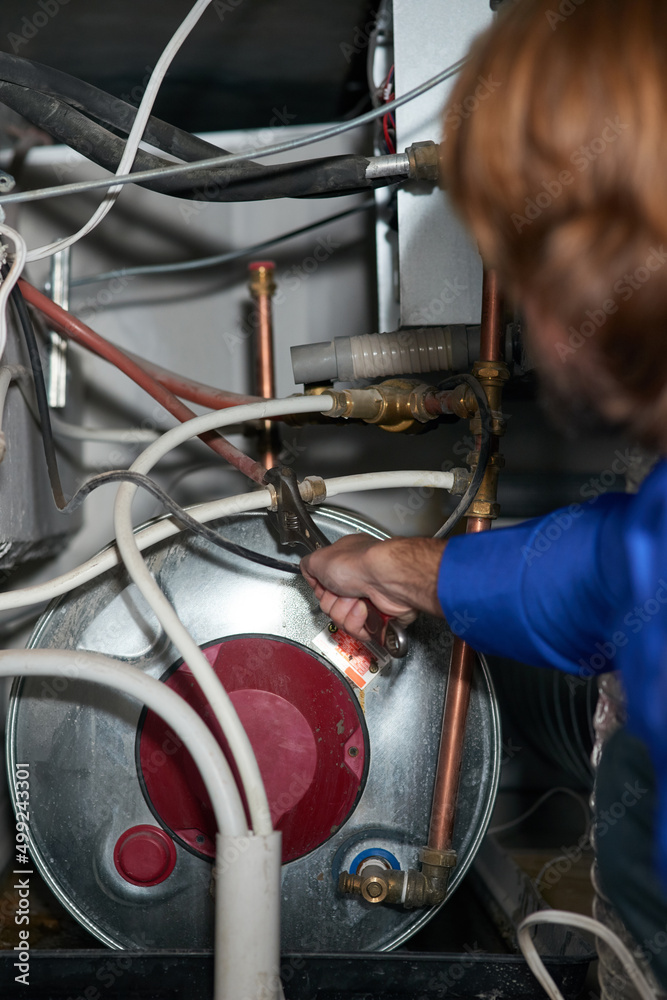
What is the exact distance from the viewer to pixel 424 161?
71cm

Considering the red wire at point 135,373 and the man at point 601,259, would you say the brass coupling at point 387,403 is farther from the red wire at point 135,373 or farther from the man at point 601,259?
the man at point 601,259

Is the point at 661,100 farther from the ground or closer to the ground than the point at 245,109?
closer to the ground

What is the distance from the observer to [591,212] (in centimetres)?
39

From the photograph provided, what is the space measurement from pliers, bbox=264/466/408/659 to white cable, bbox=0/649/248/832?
19 cm

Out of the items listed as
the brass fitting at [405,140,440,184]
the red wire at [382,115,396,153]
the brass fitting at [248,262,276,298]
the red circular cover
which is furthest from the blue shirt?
the brass fitting at [248,262,276,298]

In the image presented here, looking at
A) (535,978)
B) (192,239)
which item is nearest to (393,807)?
(535,978)

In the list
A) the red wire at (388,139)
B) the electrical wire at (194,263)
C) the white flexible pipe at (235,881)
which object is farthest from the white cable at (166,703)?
the electrical wire at (194,263)

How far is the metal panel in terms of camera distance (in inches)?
30.1

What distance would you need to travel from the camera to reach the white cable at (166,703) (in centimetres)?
56

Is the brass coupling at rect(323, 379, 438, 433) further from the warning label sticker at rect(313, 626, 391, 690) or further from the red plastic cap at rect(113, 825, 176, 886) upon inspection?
the red plastic cap at rect(113, 825, 176, 886)

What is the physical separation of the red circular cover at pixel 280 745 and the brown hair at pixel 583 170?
17.8 inches

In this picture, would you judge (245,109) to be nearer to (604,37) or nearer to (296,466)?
(296,466)

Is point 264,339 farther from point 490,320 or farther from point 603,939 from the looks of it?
point 603,939

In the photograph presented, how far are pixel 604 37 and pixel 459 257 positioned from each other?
0.40 metres
